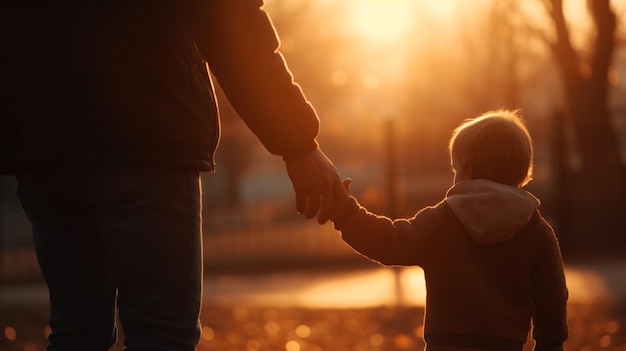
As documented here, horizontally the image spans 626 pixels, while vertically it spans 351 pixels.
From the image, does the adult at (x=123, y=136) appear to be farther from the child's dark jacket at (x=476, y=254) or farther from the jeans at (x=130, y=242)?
the child's dark jacket at (x=476, y=254)

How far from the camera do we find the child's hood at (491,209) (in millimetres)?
3486

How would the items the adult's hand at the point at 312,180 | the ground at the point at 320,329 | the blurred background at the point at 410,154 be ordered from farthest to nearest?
1. the blurred background at the point at 410,154
2. the ground at the point at 320,329
3. the adult's hand at the point at 312,180

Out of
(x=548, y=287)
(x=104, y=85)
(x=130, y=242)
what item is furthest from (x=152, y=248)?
(x=548, y=287)

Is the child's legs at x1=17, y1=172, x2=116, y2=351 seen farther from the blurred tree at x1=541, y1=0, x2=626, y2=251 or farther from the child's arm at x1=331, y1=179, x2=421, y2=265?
the blurred tree at x1=541, y1=0, x2=626, y2=251

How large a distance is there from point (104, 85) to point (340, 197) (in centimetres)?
83

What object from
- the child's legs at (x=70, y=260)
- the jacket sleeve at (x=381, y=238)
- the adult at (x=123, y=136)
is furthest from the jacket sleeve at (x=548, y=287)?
the child's legs at (x=70, y=260)

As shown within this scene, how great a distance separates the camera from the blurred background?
984cm

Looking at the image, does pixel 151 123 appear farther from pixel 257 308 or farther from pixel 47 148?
pixel 257 308

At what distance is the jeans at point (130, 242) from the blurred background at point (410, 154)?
4.64 meters

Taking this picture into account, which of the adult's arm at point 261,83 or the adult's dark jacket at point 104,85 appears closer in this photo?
the adult's dark jacket at point 104,85

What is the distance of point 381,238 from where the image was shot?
3494mm

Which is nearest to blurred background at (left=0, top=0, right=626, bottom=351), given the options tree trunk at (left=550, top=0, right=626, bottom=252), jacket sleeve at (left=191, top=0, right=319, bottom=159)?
tree trunk at (left=550, top=0, right=626, bottom=252)

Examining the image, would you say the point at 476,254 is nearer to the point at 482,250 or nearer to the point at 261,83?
the point at 482,250

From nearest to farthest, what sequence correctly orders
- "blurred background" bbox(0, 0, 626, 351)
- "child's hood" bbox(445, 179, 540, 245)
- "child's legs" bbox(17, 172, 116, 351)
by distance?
"child's legs" bbox(17, 172, 116, 351), "child's hood" bbox(445, 179, 540, 245), "blurred background" bbox(0, 0, 626, 351)
